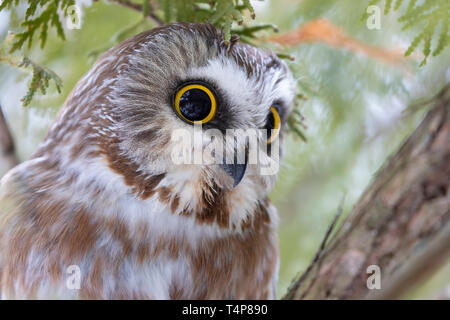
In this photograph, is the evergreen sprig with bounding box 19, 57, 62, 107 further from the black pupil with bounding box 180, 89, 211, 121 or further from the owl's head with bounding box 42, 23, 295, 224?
the black pupil with bounding box 180, 89, 211, 121

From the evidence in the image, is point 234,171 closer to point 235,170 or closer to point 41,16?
point 235,170

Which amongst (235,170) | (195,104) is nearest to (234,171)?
(235,170)

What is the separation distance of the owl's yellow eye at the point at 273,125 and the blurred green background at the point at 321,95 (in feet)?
0.93

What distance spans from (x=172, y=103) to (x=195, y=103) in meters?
0.05

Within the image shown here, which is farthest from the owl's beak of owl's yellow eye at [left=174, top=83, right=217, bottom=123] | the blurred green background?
the blurred green background

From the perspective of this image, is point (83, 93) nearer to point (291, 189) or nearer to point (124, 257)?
point (124, 257)

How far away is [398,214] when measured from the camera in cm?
78

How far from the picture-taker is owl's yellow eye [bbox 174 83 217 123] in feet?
2.94

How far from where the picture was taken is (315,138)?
152 centimetres

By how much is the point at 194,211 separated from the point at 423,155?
486mm

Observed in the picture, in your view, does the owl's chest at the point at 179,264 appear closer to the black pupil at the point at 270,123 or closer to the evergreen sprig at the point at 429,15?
the black pupil at the point at 270,123

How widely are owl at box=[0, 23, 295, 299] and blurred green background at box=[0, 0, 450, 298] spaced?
25 centimetres
